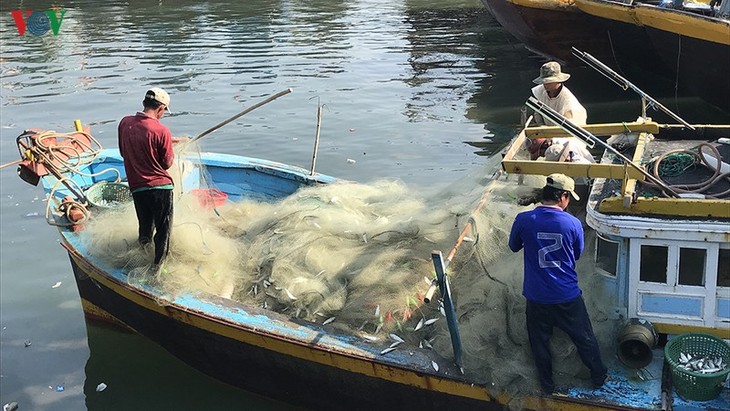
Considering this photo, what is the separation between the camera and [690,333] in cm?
461

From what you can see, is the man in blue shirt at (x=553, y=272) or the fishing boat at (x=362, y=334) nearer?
the man in blue shirt at (x=553, y=272)

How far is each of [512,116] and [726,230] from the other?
10.8m

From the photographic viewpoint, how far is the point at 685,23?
1204 cm

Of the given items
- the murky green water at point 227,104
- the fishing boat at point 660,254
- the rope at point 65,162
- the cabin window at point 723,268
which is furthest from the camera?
the rope at point 65,162

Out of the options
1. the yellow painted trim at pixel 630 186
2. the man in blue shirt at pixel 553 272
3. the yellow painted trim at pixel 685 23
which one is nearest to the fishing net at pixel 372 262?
the man in blue shirt at pixel 553 272

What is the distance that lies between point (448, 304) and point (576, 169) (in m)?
1.28

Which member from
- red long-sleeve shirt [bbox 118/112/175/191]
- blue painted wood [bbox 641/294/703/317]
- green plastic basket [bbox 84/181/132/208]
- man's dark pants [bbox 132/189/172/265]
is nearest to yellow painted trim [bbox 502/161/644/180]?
blue painted wood [bbox 641/294/703/317]

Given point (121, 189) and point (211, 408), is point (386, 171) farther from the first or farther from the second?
point (211, 408)

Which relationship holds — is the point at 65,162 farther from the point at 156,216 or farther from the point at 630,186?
the point at 630,186

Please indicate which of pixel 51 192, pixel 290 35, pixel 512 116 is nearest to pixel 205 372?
pixel 51 192

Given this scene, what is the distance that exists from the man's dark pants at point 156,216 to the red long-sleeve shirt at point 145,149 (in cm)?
11

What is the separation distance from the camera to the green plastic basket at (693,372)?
172 inches

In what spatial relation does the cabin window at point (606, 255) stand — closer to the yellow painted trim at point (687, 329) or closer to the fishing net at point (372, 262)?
the fishing net at point (372, 262)

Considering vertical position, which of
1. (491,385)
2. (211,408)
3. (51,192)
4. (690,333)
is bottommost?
(211,408)
